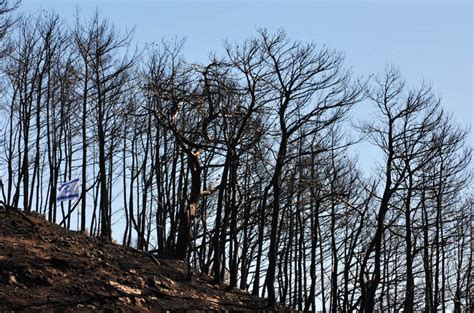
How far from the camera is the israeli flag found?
18.3m

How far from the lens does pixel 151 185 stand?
24469 millimetres

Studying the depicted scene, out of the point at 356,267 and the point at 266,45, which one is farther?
the point at 356,267

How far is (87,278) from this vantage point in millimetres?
14625

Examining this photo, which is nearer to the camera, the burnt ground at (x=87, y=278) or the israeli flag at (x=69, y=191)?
the burnt ground at (x=87, y=278)

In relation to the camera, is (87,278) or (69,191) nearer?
(87,278)

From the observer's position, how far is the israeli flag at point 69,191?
18.3 metres

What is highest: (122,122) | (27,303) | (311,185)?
(122,122)

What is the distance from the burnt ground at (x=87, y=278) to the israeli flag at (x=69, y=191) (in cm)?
89

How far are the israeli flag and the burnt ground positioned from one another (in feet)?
2.91

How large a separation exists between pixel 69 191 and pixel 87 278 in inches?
174

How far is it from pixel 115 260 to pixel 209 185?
649 centimetres

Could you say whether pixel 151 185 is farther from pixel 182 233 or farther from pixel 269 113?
pixel 269 113

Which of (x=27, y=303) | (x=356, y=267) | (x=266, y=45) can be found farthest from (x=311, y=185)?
(x=27, y=303)

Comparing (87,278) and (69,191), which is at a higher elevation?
(69,191)
